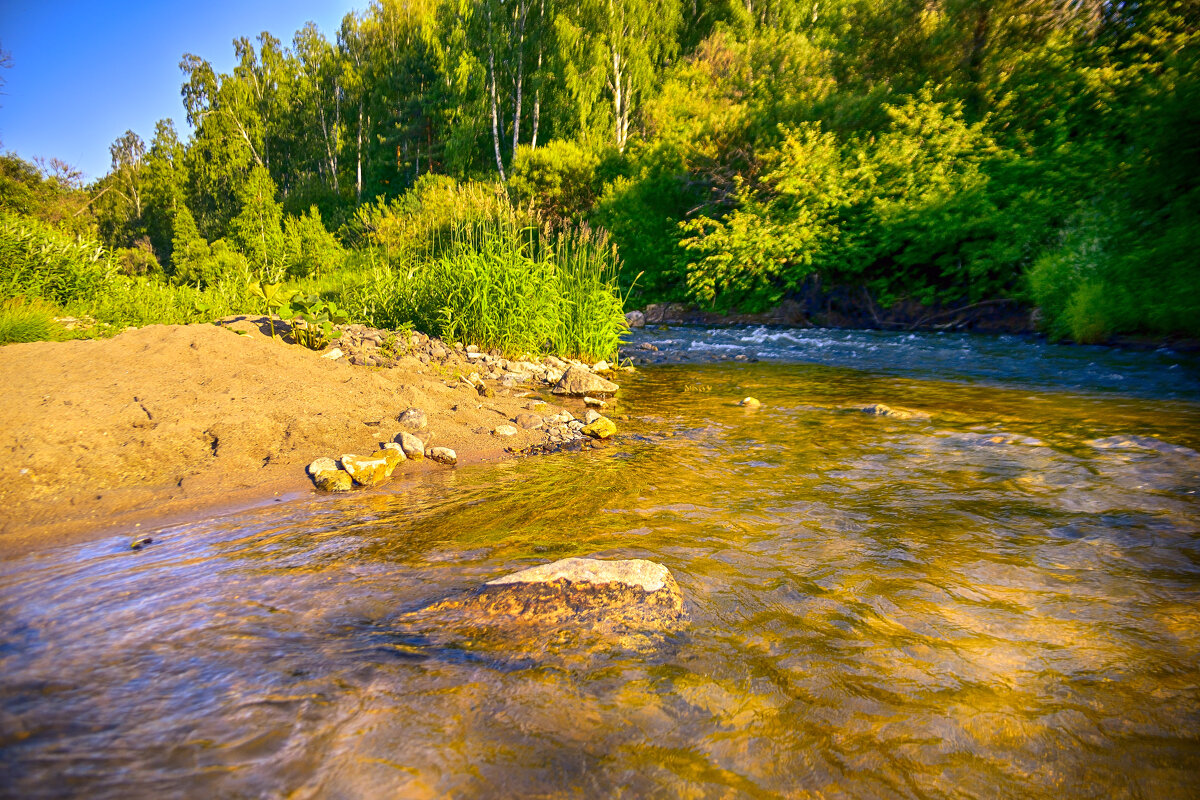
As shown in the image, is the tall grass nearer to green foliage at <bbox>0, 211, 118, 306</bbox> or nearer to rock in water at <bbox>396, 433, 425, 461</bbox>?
green foliage at <bbox>0, 211, 118, 306</bbox>

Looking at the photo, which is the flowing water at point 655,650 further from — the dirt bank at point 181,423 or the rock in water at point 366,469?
the dirt bank at point 181,423

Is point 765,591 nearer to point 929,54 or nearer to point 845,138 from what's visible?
point 845,138

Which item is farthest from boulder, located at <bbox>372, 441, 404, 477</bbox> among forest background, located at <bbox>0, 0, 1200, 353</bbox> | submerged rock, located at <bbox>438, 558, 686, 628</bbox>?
forest background, located at <bbox>0, 0, 1200, 353</bbox>

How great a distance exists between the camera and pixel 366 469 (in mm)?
3477

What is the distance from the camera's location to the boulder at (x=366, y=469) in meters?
3.45

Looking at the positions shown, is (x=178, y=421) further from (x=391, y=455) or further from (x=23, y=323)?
(x=23, y=323)

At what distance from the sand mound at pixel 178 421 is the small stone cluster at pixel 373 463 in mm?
108

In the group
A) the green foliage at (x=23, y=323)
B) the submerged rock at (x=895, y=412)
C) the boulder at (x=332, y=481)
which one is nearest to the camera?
the boulder at (x=332, y=481)

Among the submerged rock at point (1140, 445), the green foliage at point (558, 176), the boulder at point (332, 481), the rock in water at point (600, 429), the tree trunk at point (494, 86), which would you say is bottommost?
the submerged rock at point (1140, 445)

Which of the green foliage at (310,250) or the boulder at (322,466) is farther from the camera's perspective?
the green foliage at (310,250)

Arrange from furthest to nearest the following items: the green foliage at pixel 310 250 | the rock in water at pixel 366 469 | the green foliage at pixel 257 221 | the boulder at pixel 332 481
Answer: the green foliage at pixel 257 221 → the green foliage at pixel 310 250 → the rock in water at pixel 366 469 → the boulder at pixel 332 481

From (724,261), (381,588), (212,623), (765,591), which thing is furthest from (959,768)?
(724,261)

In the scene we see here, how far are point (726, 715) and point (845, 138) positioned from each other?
19.3 meters

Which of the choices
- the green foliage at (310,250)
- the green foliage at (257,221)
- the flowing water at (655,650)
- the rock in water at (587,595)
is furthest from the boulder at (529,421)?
the green foliage at (257,221)
